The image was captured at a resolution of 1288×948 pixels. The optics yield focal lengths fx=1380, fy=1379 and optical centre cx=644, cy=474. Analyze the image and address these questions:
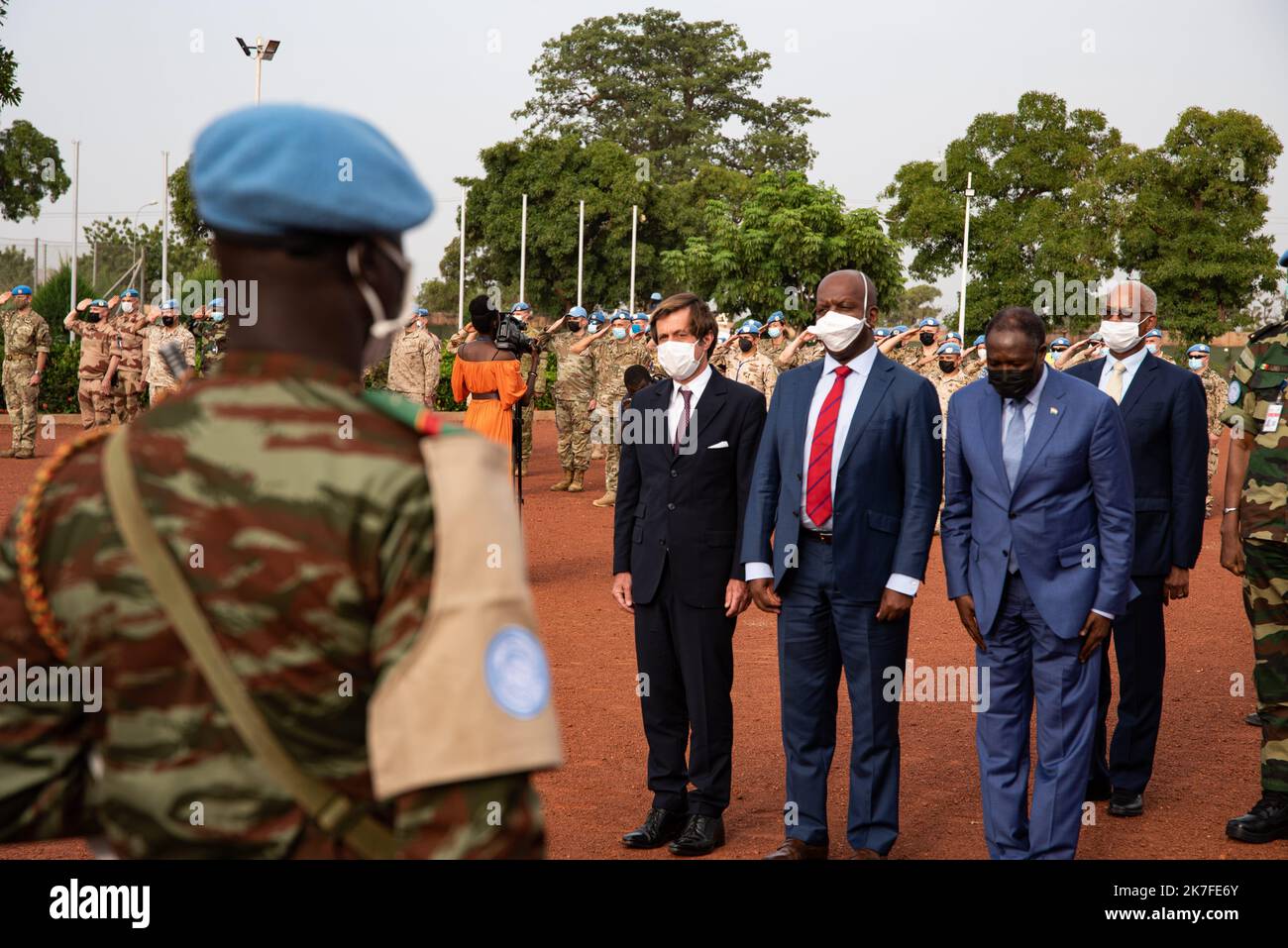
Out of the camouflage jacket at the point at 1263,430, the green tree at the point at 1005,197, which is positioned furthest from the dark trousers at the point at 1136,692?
the green tree at the point at 1005,197

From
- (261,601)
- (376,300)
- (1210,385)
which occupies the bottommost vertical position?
(261,601)

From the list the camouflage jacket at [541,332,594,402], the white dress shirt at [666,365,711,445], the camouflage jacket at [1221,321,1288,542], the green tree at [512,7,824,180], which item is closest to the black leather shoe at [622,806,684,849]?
the white dress shirt at [666,365,711,445]

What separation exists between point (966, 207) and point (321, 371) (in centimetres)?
4358

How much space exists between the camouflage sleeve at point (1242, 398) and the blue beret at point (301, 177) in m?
5.52

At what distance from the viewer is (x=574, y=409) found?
66.3ft

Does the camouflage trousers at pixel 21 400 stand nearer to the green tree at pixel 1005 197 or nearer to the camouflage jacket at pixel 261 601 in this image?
the camouflage jacket at pixel 261 601

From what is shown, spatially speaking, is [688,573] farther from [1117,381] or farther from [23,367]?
[23,367]

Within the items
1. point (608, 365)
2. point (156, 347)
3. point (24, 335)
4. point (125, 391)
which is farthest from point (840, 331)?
point (24, 335)

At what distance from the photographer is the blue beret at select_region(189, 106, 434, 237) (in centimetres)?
171

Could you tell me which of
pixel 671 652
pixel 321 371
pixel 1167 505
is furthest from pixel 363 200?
pixel 1167 505

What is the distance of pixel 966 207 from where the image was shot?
4319cm

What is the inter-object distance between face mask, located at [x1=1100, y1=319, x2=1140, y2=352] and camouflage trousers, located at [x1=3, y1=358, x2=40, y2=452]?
714 inches

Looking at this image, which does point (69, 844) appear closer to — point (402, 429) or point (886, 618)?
point (886, 618)

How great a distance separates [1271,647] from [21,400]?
19363 mm
